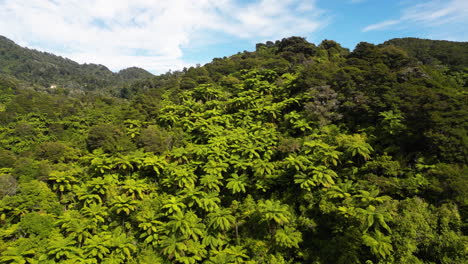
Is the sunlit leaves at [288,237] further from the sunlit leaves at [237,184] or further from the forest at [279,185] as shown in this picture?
the sunlit leaves at [237,184]

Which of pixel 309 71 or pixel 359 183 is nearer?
pixel 359 183

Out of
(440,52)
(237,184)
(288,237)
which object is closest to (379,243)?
(288,237)

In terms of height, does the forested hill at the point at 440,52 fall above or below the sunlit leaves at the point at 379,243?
above

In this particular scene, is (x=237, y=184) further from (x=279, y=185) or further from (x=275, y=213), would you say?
(x=275, y=213)

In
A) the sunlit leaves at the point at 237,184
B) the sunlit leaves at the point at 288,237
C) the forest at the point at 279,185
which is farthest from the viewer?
the sunlit leaves at the point at 237,184

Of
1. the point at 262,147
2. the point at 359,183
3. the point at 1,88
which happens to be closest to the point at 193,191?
the point at 262,147

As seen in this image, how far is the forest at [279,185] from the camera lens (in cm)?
1198

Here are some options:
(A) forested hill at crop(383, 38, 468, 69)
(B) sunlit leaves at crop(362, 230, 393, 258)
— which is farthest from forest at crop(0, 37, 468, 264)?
(A) forested hill at crop(383, 38, 468, 69)

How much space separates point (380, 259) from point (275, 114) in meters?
16.3

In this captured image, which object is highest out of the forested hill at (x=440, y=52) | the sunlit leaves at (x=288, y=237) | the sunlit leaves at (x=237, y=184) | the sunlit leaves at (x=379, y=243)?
the forested hill at (x=440, y=52)

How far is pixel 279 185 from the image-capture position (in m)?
18.1

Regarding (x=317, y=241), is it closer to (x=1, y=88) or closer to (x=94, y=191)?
(x=94, y=191)

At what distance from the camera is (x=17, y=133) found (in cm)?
3203

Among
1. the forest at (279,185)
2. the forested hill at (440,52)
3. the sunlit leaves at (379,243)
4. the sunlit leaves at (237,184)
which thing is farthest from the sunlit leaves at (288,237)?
the forested hill at (440,52)
